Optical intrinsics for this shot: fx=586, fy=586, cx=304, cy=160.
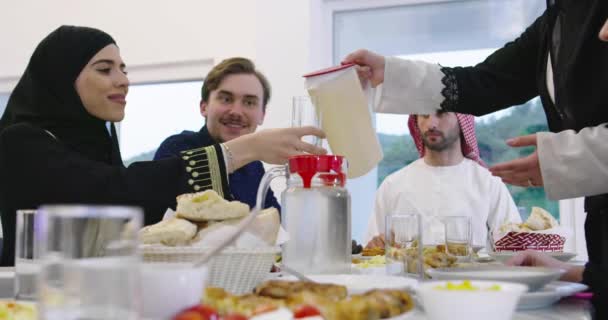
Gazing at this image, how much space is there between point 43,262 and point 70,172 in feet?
4.23

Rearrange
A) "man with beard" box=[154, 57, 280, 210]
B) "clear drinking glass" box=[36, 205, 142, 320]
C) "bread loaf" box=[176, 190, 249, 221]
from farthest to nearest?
"man with beard" box=[154, 57, 280, 210] < "bread loaf" box=[176, 190, 249, 221] < "clear drinking glass" box=[36, 205, 142, 320]

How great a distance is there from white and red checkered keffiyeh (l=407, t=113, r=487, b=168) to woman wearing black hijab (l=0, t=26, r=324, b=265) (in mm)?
1734

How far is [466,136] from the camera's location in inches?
125

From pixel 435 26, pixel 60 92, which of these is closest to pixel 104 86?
pixel 60 92

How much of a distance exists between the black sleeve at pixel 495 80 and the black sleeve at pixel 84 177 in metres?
0.64

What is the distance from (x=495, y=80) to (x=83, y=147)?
1.27m

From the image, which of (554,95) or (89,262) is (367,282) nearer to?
(89,262)

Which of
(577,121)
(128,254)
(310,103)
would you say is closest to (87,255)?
(128,254)

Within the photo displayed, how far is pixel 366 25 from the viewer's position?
376 cm

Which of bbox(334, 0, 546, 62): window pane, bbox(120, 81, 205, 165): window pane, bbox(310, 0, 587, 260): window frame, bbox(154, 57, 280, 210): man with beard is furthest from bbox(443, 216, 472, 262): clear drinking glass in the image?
bbox(120, 81, 205, 165): window pane

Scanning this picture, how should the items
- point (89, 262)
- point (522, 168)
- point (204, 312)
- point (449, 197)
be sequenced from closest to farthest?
point (89, 262) → point (204, 312) → point (522, 168) → point (449, 197)

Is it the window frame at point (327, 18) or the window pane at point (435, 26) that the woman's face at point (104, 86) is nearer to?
the window frame at point (327, 18)

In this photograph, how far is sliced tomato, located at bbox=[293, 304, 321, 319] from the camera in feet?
1.70

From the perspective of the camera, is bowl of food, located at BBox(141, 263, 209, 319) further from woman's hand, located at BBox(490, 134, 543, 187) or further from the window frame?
the window frame
